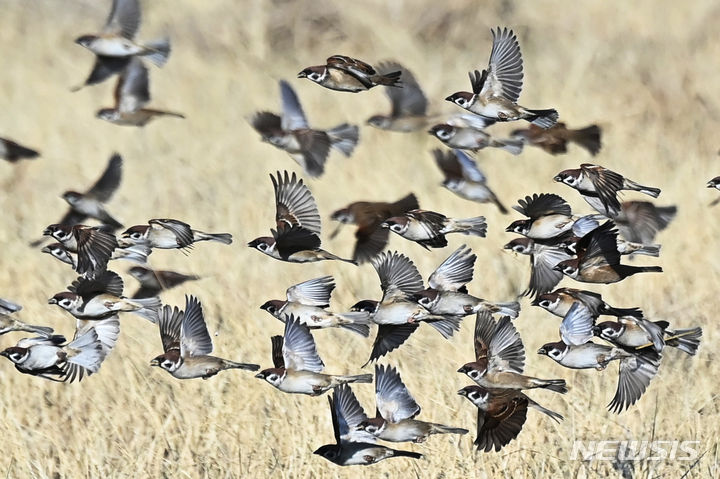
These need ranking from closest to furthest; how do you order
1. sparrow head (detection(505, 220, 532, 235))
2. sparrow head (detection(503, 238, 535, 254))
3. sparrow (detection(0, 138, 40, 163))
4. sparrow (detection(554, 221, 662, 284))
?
sparrow (detection(554, 221, 662, 284)) < sparrow head (detection(505, 220, 532, 235)) < sparrow head (detection(503, 238, 535, 254)) < sparrow (detection(0, 138, 40, 163))

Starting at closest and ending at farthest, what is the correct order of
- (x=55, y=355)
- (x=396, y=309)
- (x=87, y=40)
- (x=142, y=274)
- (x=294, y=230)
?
(x=55, y=355), (x=396, y=309), (x=294, y=230), (x=142, y=274), (x=87, y=40)

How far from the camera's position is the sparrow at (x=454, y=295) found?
673cm

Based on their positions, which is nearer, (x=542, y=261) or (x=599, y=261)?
(x=599, y=261)

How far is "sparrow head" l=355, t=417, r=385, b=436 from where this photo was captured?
21.7ft

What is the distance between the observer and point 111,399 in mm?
8430

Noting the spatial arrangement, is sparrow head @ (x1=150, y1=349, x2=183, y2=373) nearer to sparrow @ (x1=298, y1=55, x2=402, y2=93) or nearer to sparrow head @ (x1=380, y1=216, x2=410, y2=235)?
sparrow head @ (x1=380, y1=216, x2=410, y2=235)

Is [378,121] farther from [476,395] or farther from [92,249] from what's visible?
[476,395]

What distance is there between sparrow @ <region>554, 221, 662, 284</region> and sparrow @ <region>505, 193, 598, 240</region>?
0.32 m

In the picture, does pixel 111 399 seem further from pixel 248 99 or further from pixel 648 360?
pixel 248 99

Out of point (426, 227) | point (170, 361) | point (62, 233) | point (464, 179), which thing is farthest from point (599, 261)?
point (464, 179)

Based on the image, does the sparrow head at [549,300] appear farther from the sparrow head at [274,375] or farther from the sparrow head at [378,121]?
the sparrow head at [378,121]

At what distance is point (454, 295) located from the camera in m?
6.95

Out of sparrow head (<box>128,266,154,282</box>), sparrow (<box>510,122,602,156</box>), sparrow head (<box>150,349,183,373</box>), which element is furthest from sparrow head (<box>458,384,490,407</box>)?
sparrow head (<box>128,266,154,282</box>)

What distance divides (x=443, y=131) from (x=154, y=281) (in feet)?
7.43
